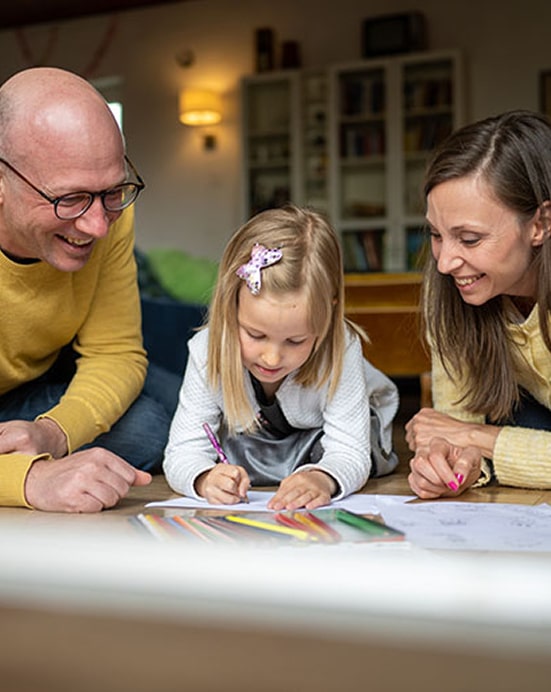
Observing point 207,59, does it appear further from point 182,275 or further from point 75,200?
point 75,200

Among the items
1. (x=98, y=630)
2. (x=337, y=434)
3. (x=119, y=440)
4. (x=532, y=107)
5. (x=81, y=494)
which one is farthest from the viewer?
(x=532, y=107)

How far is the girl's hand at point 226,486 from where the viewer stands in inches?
52.1

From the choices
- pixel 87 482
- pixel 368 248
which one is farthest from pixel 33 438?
pixel 368 248

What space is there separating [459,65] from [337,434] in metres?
4.90

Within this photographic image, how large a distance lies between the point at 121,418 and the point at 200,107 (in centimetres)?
537

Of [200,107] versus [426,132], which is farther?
[200,107]

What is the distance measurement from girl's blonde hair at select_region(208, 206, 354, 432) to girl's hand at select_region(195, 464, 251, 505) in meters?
0.17

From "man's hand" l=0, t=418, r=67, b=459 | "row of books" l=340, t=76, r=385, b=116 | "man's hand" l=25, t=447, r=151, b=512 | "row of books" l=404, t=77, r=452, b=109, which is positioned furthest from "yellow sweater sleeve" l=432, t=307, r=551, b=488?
"row of books" l=340, t=76, r=385, b=116

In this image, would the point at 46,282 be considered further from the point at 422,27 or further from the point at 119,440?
the point at 422,27

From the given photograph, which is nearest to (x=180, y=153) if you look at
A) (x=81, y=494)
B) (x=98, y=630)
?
(x=81, y=494)

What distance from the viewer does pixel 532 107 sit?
580 centimetres

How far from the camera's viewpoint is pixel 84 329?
67.1 inches

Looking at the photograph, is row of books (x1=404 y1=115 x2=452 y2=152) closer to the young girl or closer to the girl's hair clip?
the young girl

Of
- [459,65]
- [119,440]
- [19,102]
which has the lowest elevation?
[119,440]
